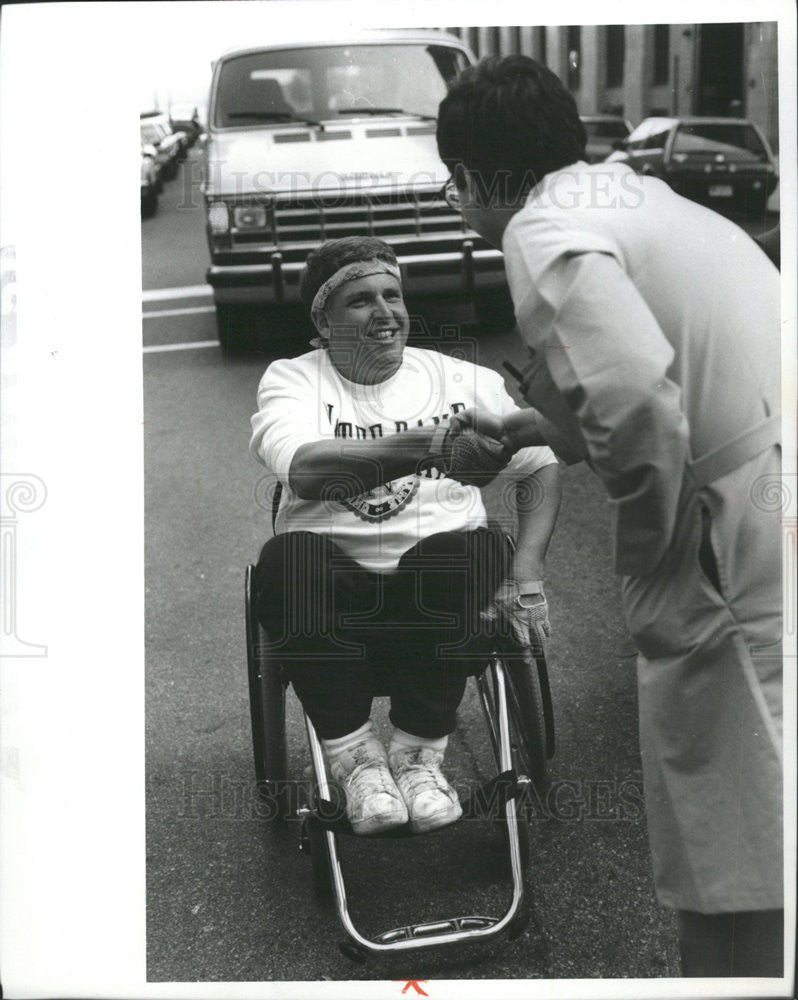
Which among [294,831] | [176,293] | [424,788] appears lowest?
[294,831]

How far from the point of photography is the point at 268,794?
2682 mm

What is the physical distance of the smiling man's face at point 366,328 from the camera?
8.34 ft

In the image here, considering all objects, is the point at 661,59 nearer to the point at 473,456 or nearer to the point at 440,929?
the point at 473,456

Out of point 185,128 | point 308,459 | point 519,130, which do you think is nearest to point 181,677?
point 308,459

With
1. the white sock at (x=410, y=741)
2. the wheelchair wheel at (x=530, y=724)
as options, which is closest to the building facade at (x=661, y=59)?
the wheelchair wheel at (x=530, y=724)

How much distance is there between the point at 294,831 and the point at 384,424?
1002mm

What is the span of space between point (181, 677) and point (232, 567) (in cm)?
36

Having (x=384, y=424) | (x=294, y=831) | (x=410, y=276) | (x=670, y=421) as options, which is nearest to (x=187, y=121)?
(x=410, y=276)

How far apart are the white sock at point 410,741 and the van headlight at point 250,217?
4.07 ft

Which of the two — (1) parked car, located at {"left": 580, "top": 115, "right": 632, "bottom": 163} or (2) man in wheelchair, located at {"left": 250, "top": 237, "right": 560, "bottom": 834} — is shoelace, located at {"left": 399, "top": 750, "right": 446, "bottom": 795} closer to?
(2) man in wheelchair, located at {"left": 250, "top": 237, "right": 560, "bottom": 834}

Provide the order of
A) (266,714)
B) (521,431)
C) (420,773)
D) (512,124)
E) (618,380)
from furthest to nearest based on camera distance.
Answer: (266,714) < (420,773) < (521,431) < (512,124) < (618,380)

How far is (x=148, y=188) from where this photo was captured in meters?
2.61

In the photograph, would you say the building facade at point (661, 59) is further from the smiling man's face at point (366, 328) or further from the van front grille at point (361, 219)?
the smiling man's face at point (366, 328)

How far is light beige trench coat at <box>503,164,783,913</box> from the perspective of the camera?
2027 mm
